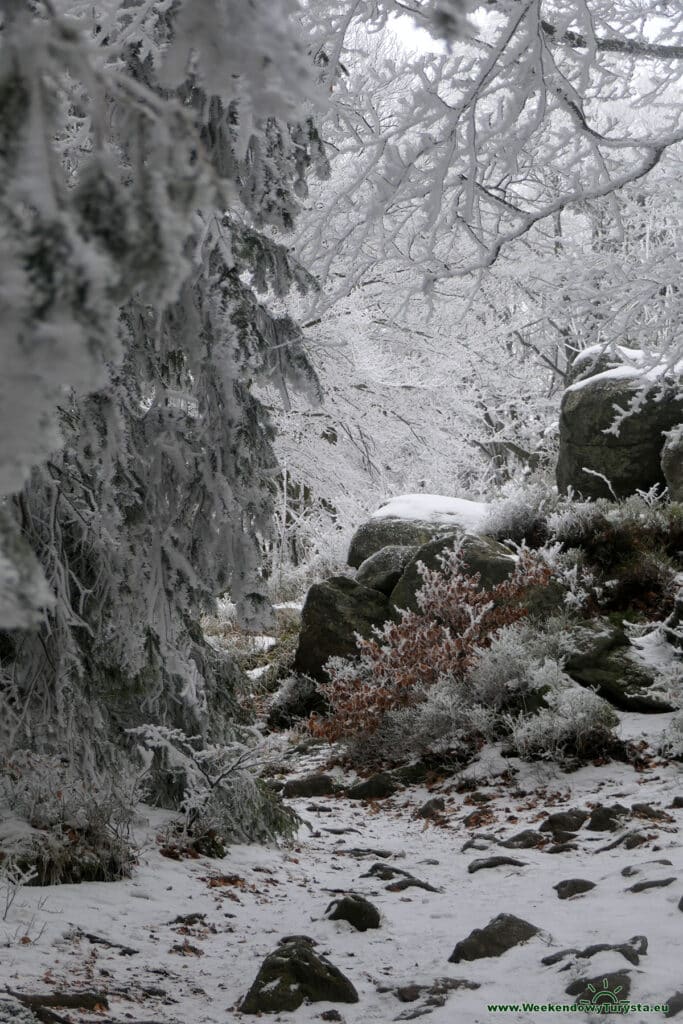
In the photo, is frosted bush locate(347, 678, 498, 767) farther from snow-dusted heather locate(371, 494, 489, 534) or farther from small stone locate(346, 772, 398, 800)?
snow-dusted heather locate(371, 494, 489, 534)

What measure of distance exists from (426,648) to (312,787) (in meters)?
1.48

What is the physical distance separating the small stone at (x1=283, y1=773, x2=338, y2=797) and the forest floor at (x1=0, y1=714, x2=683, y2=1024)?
884 mm

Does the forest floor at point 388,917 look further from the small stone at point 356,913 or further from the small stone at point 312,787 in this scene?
the small stone at point 312,787

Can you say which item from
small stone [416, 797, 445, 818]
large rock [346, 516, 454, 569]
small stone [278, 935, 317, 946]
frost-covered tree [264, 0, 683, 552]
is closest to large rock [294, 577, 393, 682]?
large rock [346, 516, 454, 569]

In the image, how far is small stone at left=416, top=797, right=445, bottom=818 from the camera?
5.50 meters

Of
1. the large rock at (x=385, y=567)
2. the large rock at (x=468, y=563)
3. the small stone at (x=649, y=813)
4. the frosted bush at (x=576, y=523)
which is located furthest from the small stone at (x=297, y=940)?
the large rock at (x=385, y=567)

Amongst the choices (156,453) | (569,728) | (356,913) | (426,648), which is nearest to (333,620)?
(426,648)

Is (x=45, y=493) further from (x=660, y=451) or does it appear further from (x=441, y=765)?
(x=660, y=451)

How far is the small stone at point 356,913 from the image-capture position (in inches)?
137

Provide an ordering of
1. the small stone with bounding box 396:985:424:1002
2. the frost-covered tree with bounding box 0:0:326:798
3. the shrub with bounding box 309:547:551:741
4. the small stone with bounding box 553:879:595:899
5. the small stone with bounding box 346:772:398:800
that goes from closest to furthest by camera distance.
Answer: the frost-covered tree with bounding box 0:0:326:798
the small stone with bounding box 396:985:424:1002
the small stone with bounding box 553:879:595:899
the small stone with bounding box 346:772:398:800
the shrub with bounding box 309:547:551:741

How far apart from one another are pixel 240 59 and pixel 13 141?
28 centimetres

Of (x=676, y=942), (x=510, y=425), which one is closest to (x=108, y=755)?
(x=676, y=942)

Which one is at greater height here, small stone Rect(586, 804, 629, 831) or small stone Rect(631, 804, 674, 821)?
small stone Rect(631, 804, 674, 821)

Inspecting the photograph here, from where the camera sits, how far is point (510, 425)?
16.9 meters
